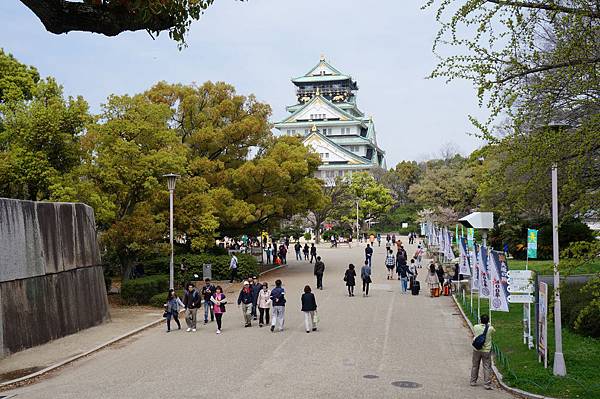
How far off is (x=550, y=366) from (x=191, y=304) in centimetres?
1007

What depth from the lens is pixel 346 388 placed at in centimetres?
1166

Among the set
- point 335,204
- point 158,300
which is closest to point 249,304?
point 158,300

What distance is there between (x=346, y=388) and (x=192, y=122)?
27977 millimetres

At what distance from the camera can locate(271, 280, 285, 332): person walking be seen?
717 inches

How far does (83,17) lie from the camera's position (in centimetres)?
690

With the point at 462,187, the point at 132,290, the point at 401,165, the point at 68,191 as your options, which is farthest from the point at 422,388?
the point at 401,165

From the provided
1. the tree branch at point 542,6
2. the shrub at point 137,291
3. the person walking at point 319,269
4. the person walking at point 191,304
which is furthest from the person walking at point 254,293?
the tree branch at point 542,6

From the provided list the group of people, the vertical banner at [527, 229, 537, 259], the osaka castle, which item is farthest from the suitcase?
the osaka castle

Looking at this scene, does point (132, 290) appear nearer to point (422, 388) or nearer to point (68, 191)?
point (68, 191)

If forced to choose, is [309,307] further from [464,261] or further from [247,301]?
[464,261]

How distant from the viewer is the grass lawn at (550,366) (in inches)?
448

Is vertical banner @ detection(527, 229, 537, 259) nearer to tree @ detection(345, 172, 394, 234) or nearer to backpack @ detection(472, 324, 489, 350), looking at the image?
backpack @ detection(472, 324, 489, 350)

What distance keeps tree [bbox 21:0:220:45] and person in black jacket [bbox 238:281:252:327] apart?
1292 centimetres

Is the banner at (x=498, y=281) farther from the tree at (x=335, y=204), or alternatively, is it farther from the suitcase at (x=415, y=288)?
the tree at (x=335, y=204)
